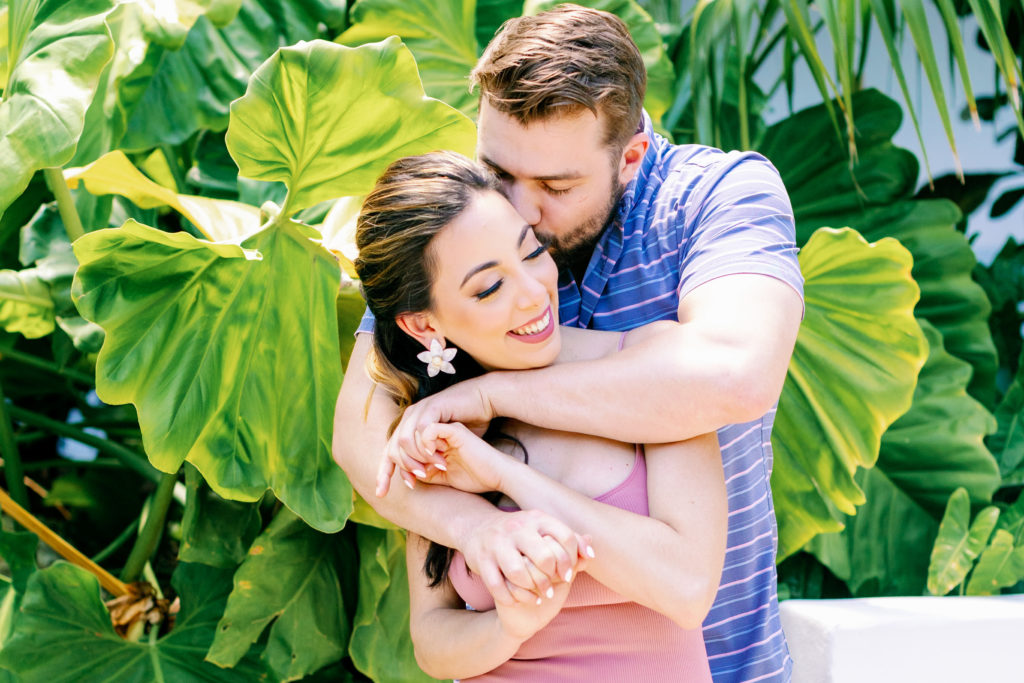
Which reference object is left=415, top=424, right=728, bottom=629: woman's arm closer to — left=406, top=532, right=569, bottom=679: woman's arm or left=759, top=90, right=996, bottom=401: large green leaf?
left=406, top=532, right=569, bottom=679: woman's arm

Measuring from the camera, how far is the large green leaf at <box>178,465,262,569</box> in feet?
5.38

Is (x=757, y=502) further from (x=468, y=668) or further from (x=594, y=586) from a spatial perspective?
(x=468, y=668)

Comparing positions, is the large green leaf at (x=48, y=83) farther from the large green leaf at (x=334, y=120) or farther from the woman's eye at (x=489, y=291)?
the woman's eye at (x=489, y=291)

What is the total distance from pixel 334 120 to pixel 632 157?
1.30ft

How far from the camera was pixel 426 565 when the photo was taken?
1044 millimetres

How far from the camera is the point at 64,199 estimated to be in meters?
1.58

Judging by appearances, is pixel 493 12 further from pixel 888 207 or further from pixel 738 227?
pixel 738 227

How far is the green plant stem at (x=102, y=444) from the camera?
1.99m

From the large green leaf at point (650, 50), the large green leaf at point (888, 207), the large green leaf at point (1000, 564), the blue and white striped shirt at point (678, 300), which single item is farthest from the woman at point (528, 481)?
the large green leaf at point (888, 207)

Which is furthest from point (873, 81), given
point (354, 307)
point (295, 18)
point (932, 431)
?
point (354, 307)

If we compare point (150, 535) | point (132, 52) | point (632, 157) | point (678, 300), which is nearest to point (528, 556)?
point (678, 300)

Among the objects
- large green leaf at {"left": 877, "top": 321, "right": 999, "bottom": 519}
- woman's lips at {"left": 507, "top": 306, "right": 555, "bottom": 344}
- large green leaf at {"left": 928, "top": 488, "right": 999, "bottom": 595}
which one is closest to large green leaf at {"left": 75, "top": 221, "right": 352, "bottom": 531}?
woman's lips at {"left": 507, "top": 306, "right": 555, "bottom": 344}

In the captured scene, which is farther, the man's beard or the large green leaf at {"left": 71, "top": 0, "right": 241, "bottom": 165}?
the large green leaf at {"left": 71, "top": 0, "right": 241, "bottom": 165}

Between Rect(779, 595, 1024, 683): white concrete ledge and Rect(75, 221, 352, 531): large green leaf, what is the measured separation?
32.0 inches
